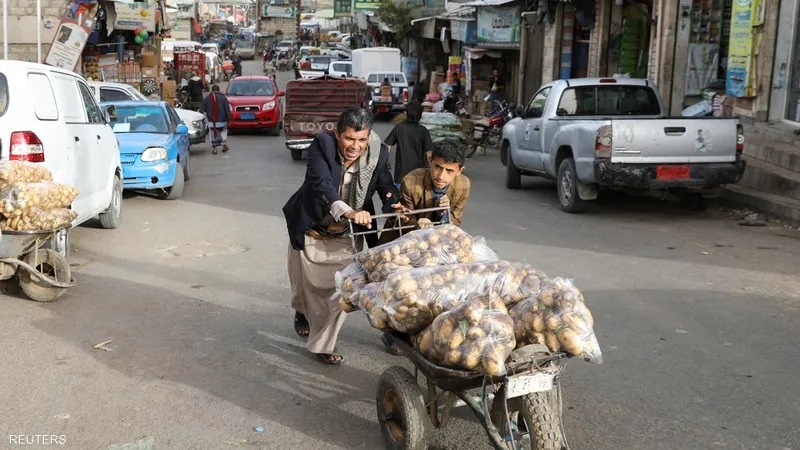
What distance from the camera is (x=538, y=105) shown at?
14062 mm

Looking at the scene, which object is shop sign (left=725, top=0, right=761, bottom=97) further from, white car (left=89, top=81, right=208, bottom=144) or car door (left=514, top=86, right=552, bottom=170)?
white car (left=89, top=81, right=208, bottom=144)

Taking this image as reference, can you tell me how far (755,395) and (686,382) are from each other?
1.33 ft

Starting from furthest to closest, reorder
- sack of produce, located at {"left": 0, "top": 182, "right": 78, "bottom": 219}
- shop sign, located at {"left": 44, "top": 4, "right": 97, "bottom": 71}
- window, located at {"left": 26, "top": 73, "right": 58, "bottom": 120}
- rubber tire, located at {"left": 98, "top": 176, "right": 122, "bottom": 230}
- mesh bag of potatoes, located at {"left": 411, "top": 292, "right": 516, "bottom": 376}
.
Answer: shop sign, located at {"left": 44, "top": 4, "right": 97, "bottom": 71}, rubber tire, located at {"left": 98, "top": 176, "right": 122, "bottom": 230}, window, located at {"left": 26, "top": 73, "right": 58, "bottom": 120}, sack of produce, located at {"left": 0, "top": 182, "right": 78, "bottom": 219}, mesh bag of potatoes, located at {"left": 411, "top": 292, "right": 516, "bottom": 376}

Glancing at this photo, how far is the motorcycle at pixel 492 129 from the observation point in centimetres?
1984

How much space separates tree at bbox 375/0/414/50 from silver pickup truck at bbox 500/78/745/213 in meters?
31.2

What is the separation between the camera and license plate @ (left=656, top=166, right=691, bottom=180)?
11.2m

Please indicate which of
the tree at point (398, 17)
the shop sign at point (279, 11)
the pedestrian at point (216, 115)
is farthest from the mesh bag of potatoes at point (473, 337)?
the shop sign at point (279, 11)

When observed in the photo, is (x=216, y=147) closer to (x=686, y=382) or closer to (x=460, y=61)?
(x=460, y=61)

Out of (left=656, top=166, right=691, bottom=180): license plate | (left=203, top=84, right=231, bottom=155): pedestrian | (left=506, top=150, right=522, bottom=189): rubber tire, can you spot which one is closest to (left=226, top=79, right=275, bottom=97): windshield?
(left=203, top=84, right=231, bottom=155): pedestrian

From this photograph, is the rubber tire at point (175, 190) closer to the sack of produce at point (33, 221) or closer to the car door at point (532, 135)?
the car door at point (532, 135)

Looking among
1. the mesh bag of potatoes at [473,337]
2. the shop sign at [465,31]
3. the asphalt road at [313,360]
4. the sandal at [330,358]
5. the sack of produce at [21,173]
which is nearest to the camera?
the mesh bag of potatoes at [473,337]

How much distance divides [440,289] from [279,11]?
118m

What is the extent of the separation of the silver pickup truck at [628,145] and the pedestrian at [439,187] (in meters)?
6.26

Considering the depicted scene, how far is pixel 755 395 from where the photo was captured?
206 inches
